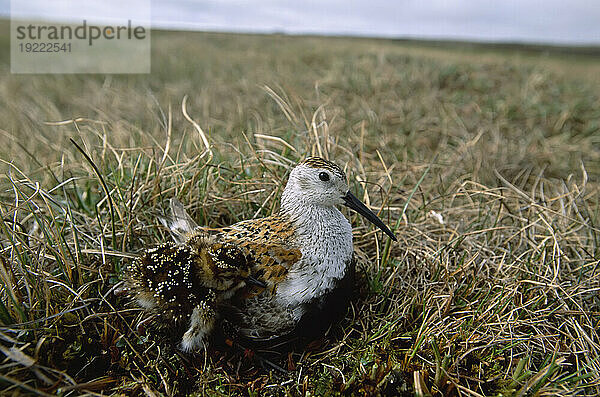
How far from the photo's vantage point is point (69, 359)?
2734mm

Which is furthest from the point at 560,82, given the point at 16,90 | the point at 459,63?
the point at 16,90

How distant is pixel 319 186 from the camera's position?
123 inches

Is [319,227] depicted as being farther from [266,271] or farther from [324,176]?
[266,271]

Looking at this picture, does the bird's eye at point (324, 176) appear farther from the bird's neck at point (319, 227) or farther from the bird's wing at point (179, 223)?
the bird's wing at point (179, 223)

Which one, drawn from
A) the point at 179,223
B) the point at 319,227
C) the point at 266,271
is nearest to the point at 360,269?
the point at 319,227

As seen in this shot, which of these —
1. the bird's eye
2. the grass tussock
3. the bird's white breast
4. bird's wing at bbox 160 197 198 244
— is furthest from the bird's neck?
bird's wing at bbox 160 197 198 244

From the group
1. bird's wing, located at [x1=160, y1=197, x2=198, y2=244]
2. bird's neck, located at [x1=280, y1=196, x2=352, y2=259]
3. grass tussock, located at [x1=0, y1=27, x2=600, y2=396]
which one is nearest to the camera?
grass tussock, located at [x1=0, y1=27, x2=600, y2=396]

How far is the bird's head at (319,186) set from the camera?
3.11 meters

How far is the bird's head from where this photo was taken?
3105 millimetres

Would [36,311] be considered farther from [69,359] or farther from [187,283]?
[187,283]

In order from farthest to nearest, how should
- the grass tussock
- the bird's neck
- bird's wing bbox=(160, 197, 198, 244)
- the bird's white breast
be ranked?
bird's wing bbox=(160, 197, 198, 244) → the bird's neck → the bird's white breast → the grass tussock

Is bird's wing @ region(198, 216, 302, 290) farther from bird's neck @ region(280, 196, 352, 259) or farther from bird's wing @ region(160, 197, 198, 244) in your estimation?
bird's wing @ region(160, 197, 198, 244)

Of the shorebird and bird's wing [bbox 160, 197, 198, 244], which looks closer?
the shorebird

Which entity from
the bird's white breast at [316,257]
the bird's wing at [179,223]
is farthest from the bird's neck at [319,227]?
the bird's wing at [179,223]
